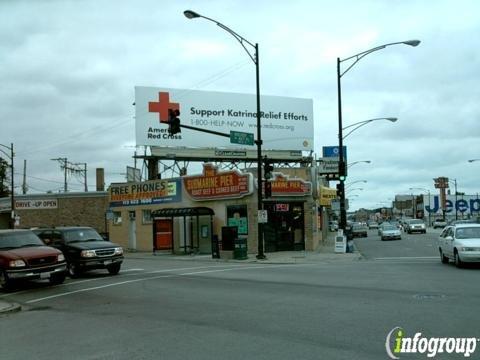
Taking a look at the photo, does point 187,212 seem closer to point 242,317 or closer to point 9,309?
point 9,309

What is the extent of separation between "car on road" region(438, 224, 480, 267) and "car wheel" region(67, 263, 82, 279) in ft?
42.5

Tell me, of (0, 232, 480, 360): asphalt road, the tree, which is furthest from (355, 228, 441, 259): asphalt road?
the tree

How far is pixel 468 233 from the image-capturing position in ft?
66.0

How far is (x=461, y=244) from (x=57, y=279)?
1319 cm

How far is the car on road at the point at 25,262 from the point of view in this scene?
54.9 ft

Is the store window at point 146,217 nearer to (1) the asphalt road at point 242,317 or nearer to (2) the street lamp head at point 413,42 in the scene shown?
(2) the street lamp head at point 413,42

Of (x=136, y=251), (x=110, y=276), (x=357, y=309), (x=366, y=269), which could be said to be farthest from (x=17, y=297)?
(x=136, y=251)

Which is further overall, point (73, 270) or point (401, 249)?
point (401, 249)

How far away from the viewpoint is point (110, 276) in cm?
2042

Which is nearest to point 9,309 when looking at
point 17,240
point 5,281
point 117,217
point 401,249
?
point 5,281

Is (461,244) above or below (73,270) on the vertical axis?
above

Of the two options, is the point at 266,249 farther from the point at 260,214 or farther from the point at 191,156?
the point at 191,156

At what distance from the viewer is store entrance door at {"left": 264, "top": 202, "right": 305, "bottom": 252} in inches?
1309

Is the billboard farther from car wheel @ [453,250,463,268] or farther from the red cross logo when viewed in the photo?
car wheel @ [453,250,463,268]
